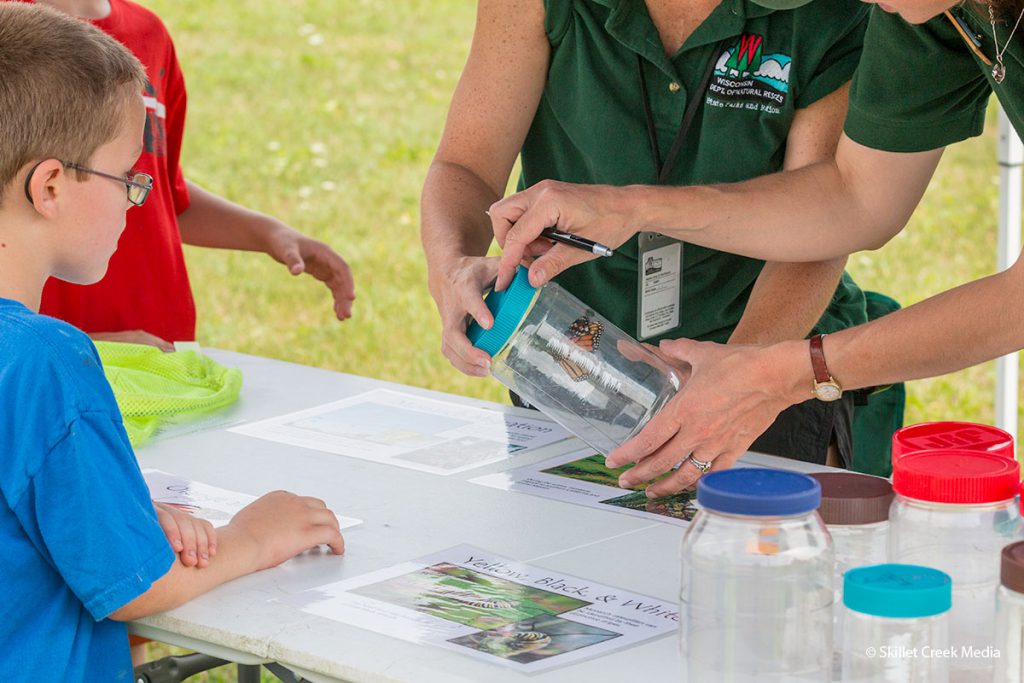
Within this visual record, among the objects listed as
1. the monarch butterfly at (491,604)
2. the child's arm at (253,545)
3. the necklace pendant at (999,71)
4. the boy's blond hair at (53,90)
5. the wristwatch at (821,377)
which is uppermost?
the necklace pendant at (999,71)

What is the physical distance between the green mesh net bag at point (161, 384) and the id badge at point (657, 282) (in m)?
0.72

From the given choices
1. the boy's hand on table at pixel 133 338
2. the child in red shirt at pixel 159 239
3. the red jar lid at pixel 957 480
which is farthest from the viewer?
the child in red shirt at pixel 159 239

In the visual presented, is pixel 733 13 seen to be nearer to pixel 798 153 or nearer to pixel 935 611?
pixel 798 153

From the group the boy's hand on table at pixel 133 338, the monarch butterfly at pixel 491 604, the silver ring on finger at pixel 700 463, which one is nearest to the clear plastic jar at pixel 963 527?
the monarch butterfly at pixel 491 604

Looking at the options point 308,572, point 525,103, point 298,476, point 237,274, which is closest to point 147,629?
point 308,572

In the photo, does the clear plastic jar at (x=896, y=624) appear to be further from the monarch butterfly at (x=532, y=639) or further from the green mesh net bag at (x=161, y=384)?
the green mesh net bag at (x=161, y=384)

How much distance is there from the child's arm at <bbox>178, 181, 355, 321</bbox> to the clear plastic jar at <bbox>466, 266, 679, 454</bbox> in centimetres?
87

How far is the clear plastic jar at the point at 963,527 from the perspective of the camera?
135 centimetres

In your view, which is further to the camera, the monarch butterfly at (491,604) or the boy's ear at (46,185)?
the boy's ear at (46,185)

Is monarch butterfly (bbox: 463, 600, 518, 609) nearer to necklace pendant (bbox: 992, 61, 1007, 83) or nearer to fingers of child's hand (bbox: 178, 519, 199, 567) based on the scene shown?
fingers of child's hand (bbox: 178, 519, 199, 567)

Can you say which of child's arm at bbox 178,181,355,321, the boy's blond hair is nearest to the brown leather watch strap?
the boy's blond hair

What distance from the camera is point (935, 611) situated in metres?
1.21

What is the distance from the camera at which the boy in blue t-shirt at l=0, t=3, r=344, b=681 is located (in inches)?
60.7

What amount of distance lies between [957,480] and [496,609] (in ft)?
1.74
